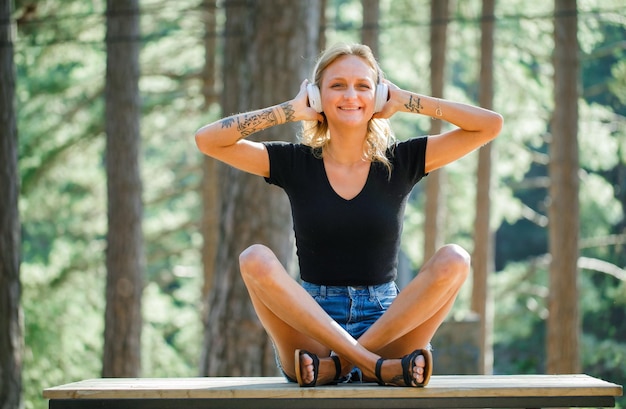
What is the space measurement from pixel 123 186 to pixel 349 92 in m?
8.35

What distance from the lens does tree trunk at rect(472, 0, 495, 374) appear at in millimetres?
17188

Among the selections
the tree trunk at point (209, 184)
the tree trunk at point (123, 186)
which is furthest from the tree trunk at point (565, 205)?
the tree trunk at point (123, 186)

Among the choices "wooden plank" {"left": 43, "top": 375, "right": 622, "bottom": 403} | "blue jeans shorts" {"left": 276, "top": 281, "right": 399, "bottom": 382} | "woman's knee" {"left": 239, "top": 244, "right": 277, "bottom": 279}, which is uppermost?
"woman's knee" {"left": 239, "top": 244, "right": 277, "bottom": 279}

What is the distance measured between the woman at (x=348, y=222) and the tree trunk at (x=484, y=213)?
→ 1239 cm

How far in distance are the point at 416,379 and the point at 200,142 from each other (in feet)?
4.96

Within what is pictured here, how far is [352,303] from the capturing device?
4699 mm

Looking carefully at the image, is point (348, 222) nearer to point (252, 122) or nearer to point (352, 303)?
point (352, 303)

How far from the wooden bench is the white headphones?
134 cm

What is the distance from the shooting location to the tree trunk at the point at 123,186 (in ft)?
41.8

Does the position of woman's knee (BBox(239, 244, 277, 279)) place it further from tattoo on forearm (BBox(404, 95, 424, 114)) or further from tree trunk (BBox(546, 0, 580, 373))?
tree trunk (BBox(546, 0, 580, 373))

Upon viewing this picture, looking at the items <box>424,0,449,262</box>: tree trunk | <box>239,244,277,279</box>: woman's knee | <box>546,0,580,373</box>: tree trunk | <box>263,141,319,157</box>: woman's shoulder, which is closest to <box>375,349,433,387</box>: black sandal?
<box>239,244,277,279</box>: woman's knee

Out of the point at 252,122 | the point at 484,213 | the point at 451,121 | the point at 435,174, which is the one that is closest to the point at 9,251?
the point at 252,122

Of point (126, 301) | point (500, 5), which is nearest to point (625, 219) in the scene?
point (500, 5)

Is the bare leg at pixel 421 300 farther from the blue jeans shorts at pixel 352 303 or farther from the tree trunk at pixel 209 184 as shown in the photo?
the tree trunk at pixel 209 184
